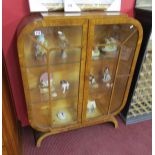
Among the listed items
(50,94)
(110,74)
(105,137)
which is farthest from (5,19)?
(105,137)

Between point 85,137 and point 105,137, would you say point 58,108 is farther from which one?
point 105,137

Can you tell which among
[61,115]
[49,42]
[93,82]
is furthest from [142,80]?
[49,42]

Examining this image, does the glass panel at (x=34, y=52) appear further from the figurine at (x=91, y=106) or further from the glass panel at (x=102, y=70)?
the figurine at (x=91, y=106)

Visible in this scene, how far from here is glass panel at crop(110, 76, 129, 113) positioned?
5.04ft

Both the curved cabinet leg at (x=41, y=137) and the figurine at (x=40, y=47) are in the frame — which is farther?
the curved cabinet leg at (x=41, y=137)

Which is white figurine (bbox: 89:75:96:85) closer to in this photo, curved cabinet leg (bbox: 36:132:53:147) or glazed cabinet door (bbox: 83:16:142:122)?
glazed cabinet door (bbox: 83:16:142:122)

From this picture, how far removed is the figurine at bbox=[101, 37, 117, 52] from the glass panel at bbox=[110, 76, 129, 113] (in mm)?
289

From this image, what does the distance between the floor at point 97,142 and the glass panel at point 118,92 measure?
0.83ft

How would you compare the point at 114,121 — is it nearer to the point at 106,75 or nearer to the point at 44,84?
the point at 106,75

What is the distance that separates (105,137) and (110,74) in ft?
2.07

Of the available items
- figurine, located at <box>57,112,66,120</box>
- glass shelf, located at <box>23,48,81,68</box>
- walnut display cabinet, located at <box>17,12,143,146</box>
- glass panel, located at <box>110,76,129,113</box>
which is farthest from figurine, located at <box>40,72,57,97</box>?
glass panel, located at <box>110,76,129,113</box>

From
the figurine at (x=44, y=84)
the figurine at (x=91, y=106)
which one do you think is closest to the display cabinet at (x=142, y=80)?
the figurine at (x=91, y=106)

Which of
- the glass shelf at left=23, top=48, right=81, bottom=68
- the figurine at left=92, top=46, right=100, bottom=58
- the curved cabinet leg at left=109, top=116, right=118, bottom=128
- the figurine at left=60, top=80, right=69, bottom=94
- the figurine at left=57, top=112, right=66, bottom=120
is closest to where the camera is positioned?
the glass shelf at left=23, top=48, right=81, bottom=68

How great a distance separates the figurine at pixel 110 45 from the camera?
4.29ft
